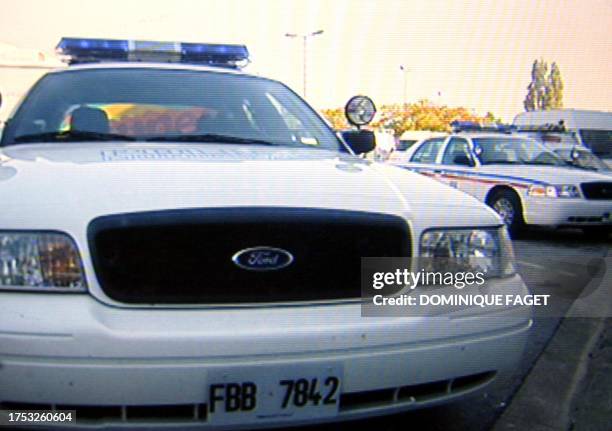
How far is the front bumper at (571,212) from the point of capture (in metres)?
7.74

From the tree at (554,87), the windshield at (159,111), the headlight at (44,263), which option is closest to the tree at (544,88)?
the tree at (554,87)

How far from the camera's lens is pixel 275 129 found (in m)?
3.18

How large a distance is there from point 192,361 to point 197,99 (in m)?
1.78

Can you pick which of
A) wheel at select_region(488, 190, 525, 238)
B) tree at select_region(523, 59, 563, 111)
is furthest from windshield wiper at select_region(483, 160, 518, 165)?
tree at select_region(523, 59, 563, 111)

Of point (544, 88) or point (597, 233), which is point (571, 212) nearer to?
point (597, 233)

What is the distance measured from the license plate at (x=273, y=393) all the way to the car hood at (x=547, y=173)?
681 cm

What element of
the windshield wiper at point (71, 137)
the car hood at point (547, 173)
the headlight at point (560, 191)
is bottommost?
the headlight at point (560, 191)

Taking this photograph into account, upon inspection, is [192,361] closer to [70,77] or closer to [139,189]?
[139,189]

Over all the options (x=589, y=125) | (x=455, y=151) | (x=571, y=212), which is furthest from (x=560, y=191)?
(x=589, y=125)

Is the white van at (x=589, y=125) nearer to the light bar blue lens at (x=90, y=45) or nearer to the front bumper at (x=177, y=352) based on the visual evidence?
the light bar blue lens at (x=90, y=45)

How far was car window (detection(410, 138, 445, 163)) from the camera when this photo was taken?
9.81m

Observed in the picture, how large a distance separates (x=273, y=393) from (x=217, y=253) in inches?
17.0

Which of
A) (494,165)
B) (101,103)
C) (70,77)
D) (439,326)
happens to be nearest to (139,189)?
(439,326)

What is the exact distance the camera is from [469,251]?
2.18 m
